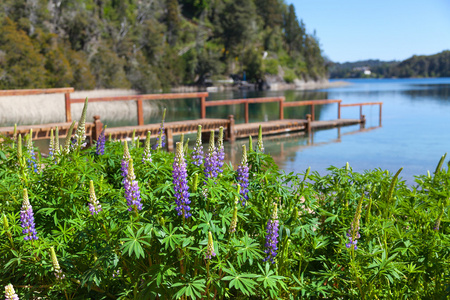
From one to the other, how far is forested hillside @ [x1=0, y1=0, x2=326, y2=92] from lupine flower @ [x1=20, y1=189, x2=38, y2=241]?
40255mm

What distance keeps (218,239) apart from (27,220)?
134cm

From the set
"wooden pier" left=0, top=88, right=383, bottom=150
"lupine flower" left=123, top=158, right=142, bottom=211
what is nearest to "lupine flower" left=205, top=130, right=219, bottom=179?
"lupine flower" left=123, top=158, right=142, bottom=211

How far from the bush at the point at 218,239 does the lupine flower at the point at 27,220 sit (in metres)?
0.07

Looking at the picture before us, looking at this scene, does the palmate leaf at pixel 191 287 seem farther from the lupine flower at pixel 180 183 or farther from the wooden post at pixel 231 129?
the wooden post at pixel 231 129

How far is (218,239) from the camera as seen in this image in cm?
292

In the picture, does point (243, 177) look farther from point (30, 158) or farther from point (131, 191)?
point (30, 158)

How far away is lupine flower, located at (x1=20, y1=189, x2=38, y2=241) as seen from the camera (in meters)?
3.03

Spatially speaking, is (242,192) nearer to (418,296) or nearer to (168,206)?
(168,206)

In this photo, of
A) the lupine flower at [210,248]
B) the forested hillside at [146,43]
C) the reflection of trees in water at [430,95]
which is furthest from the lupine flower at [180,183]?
the reflection of trees in water at [430,95]

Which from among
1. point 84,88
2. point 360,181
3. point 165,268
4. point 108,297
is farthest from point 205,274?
point 84,88

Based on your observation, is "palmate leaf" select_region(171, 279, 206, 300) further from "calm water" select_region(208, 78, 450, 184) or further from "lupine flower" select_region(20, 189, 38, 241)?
"calm water" select_region(208, 78, 450, 184)

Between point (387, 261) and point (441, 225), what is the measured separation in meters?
0.91

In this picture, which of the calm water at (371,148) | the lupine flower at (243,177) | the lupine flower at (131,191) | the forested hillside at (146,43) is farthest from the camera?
the forested hillside at (146,43)

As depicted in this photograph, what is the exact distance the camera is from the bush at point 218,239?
2.82 meters
